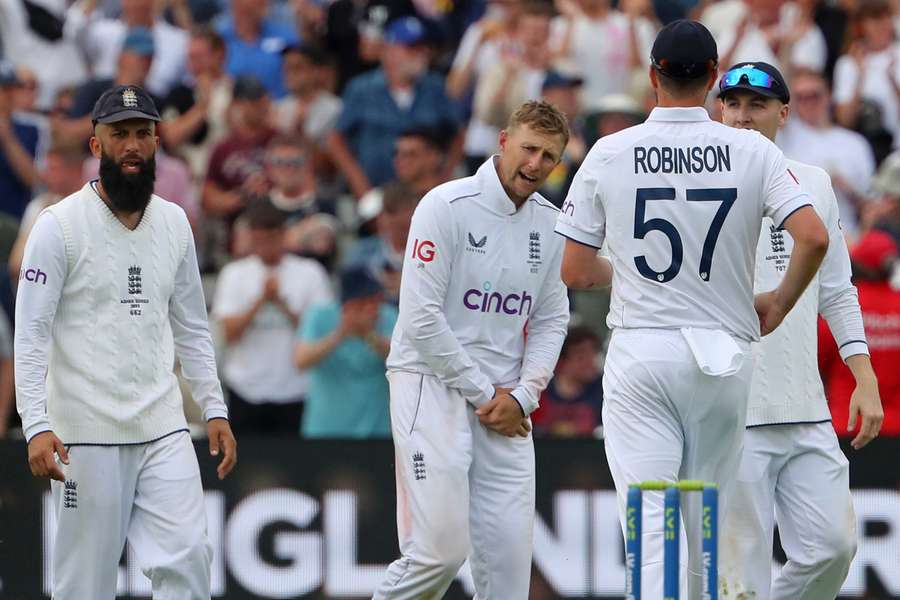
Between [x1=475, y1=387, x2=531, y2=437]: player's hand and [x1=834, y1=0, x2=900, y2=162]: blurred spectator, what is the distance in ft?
24.2

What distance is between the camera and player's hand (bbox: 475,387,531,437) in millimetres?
7969

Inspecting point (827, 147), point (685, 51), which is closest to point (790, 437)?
point (685, 51)

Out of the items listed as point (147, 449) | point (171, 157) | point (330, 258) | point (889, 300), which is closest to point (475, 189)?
point (147, 449)

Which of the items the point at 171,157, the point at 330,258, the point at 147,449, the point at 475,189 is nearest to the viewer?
the point at 147,449

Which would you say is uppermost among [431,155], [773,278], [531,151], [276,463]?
[431,155]

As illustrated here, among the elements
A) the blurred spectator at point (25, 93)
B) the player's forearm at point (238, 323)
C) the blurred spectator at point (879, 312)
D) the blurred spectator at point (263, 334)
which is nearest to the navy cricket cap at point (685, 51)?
the blurred spectator at point (879, 312)

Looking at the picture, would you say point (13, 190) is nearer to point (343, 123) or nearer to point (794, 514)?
point (343, 123)

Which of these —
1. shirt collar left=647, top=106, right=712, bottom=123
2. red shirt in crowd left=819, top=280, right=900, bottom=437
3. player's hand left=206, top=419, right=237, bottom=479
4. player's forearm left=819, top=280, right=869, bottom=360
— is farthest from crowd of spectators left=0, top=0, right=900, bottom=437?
shirt collar left=647, top=106, right=712, bottom=123

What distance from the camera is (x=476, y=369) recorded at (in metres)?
7.98

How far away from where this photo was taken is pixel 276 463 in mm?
10617

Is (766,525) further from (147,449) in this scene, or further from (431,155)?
(431,155)

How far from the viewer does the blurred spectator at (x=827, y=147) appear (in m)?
13.7

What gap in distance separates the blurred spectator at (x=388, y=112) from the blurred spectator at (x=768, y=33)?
239cm

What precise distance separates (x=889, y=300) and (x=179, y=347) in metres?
4.94
